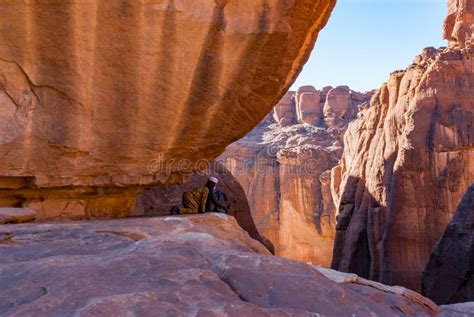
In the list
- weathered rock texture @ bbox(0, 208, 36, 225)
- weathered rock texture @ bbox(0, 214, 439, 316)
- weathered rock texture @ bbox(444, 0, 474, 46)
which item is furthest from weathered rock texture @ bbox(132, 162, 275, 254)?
weathered rock texture @ bbox(444, 0, 474, 46)

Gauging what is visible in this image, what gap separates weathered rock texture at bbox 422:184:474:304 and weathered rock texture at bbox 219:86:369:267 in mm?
15593

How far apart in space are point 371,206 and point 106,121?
11.4m

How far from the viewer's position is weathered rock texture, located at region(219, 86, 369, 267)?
1078 inches

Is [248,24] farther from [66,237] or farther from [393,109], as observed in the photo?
[393,109]

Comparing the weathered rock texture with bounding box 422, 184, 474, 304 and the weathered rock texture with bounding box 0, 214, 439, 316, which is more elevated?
the weathered rock texture with bounding box 0, 214, 439, 316

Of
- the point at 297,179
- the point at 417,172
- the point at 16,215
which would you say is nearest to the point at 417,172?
the point at 417,172

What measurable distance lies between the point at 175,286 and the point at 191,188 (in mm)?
10265

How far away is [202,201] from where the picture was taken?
7953 millimetres

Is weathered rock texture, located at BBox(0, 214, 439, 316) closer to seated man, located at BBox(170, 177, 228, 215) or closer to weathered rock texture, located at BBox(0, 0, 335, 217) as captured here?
weathered rock texture, located at BBox(0, 0, 335, 217)

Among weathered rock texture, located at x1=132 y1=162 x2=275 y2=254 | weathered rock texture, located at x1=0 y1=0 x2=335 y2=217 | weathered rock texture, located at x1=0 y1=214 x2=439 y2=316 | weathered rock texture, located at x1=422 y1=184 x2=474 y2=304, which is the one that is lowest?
weathered rock texture, located at x1=422 y1=184 x2=474 y2=304

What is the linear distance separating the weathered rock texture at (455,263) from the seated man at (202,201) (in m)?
5.55

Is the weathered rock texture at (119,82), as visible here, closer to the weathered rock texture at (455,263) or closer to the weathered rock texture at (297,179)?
the weathered rock texture at (455,263)

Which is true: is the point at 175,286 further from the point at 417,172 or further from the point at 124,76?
the point at 417,172

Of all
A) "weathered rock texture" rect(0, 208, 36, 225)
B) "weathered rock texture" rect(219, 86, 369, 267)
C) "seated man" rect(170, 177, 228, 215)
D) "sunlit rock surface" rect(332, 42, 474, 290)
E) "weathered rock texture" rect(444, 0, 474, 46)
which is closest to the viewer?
"weathered rock texture" rect(0, 208, 36, 225)
